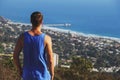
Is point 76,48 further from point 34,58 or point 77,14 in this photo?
point 77,14

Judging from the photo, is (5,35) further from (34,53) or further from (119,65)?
(34,53)

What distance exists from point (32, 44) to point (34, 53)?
0.21 feet

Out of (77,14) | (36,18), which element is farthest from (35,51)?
(77,14)

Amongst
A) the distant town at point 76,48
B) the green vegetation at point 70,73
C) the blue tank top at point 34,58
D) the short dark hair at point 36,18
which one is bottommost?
the distant town at point 76,48

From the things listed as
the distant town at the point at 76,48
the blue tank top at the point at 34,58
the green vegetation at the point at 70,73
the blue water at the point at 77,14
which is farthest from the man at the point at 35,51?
the blue water at the point at 77,14

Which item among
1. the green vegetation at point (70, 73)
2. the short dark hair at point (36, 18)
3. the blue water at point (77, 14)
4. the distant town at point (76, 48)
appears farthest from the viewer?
the blue water at point (77, 14)

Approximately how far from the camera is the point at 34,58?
3.02 meters

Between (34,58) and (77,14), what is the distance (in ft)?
203

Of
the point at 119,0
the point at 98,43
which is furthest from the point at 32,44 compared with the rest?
the point at 119,0

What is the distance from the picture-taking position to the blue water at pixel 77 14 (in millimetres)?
50969

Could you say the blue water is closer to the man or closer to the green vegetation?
the green vegetation

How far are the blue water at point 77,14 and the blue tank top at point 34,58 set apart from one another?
4290 centimetres

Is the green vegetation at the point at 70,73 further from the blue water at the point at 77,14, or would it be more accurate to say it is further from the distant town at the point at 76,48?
the blue water at the point at 77,14

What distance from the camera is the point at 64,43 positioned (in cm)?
3388
